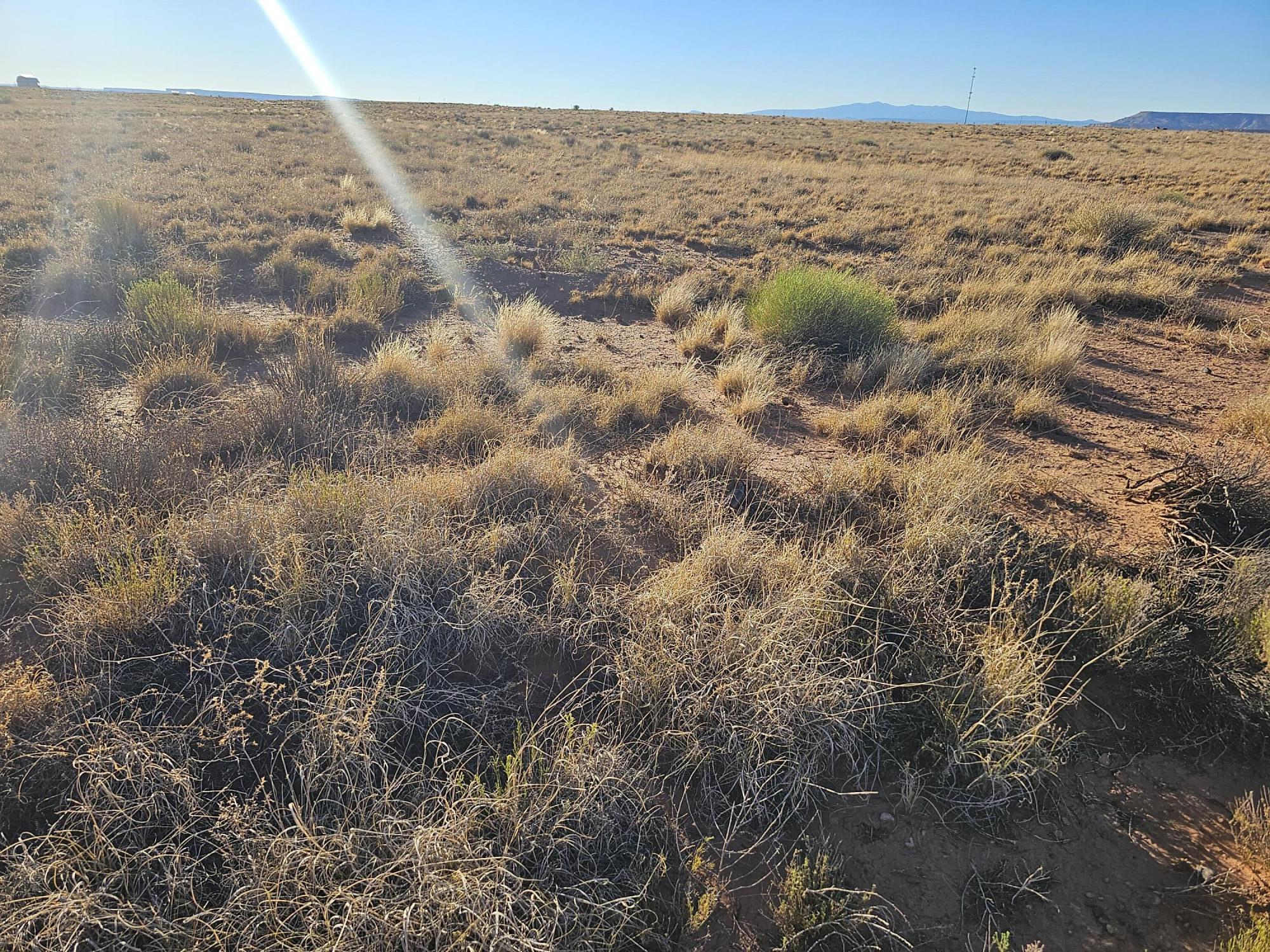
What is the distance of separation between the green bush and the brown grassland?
0.19ft

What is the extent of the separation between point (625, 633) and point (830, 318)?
5043mm

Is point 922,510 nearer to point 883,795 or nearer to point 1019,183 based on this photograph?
point 883,795

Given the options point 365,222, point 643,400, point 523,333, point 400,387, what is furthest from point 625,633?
point 365,222

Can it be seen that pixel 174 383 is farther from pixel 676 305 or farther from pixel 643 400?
pixel 676 305

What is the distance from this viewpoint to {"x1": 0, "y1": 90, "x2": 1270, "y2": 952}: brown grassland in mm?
2090

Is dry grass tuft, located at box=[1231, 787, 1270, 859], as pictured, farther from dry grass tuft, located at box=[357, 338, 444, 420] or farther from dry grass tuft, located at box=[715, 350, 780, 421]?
dry grass tuft, located at box=[357, 338, 444, 420]

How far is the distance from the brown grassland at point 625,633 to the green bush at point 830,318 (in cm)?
6

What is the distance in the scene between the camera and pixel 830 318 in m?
6.92

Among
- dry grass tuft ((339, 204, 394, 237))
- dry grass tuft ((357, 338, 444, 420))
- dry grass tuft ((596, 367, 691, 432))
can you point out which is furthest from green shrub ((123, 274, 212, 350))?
dry grass tuft ((339, 204, 394, 237))

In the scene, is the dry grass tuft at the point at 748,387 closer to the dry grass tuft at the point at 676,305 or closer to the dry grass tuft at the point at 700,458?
the dry grass tuft at the point at 700,458

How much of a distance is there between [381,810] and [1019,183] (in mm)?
22698

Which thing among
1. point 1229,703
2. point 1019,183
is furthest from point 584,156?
point 1229,703

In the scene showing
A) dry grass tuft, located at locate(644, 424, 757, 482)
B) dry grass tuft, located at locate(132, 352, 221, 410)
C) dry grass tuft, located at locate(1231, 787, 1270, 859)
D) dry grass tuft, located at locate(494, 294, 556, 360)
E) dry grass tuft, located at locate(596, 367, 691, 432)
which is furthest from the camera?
dry grass tuft, located at locate(494, 294, 556, 360)

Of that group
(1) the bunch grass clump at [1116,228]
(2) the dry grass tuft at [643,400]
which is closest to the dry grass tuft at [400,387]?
(2) the dry grass tuft at [643,400]
